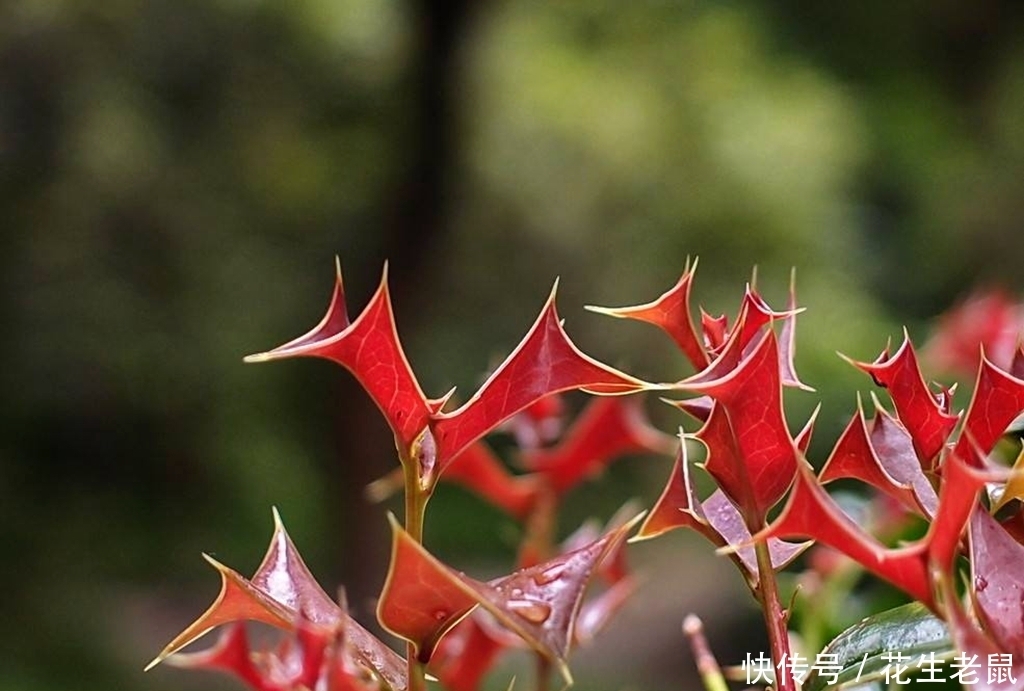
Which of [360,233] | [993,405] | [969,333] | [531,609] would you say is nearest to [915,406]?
[993,405]

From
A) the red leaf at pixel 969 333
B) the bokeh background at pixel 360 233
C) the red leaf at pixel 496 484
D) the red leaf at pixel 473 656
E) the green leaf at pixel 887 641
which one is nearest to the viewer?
the green leaf at pixel 887 641

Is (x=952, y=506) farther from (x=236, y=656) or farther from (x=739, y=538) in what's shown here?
(x=236, y=656)

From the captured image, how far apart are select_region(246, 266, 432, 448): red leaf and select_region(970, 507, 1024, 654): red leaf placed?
0.12m

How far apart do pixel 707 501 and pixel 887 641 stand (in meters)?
0.06

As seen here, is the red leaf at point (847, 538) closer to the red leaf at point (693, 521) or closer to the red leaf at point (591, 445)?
the red leaf at point (693, 521)

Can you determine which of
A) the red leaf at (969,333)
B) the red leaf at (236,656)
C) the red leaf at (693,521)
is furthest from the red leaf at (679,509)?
the red leaf at (969,333)

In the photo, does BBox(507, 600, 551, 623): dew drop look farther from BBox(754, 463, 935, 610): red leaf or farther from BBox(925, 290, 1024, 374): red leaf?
BBox(925, 290, 1024, 374): red leaf

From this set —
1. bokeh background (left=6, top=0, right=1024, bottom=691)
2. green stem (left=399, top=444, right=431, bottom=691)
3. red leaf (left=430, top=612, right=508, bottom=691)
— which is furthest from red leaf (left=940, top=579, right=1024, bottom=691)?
bokeh background (left=6, top=0, right=1024, bottom=691)

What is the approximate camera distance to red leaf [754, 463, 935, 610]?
0.21 meters

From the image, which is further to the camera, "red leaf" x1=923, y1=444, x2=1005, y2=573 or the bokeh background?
the bokeh background

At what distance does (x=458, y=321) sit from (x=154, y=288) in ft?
3.18

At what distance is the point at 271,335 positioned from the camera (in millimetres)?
3342

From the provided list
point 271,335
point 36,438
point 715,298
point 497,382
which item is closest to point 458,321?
point 271,335

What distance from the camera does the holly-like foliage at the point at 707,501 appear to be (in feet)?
0.71
